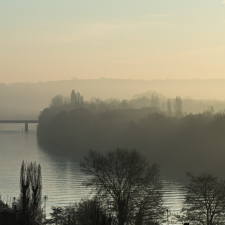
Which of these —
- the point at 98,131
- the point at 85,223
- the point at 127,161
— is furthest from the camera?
the point at 98,131

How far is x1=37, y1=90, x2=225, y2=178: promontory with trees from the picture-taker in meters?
99.8

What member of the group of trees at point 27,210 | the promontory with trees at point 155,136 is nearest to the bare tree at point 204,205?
the group of trees at point 27,210

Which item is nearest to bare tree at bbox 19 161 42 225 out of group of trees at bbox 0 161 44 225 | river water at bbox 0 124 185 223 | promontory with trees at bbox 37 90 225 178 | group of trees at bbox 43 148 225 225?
group of trees at bbox 0 161 44 225

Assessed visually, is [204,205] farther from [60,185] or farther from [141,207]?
[60,185]

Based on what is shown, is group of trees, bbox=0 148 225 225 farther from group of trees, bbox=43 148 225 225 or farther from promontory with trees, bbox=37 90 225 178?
promontory with trees, bbox=37 90 225 178

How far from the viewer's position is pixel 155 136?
130500mm

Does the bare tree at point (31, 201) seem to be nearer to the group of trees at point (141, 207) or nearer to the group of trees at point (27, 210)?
the group of trees at point (27, 210)

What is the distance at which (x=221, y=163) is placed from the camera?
9262 cm

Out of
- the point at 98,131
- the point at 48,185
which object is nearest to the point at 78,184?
the point at 48,185

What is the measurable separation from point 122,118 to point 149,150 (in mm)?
48003

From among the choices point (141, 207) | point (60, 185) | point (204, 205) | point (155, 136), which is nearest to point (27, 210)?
point (141, 207)

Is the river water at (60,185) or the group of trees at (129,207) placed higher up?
the group of trees at (129,207)

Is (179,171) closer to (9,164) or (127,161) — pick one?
(9,164)

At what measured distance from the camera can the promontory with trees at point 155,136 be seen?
9975 centimetres
